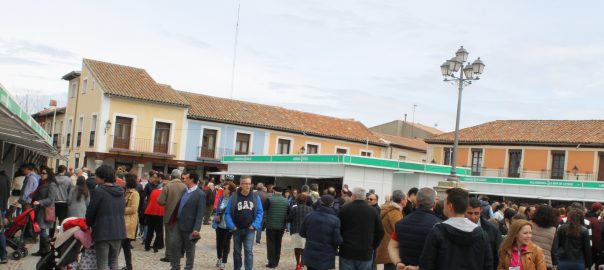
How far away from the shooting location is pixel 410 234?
20.1 feet

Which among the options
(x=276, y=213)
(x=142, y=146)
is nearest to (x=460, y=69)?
(x=276, y=213)

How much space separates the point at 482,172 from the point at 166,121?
2032 centimetres

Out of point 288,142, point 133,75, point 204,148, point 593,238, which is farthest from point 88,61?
point 593,238

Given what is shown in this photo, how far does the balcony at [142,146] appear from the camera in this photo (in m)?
38.1

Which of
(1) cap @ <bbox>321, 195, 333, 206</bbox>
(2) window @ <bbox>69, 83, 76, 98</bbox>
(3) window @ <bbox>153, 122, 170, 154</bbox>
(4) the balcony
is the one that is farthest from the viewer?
(2) window @ <bbox>69, 83, 76, 98</bbox>

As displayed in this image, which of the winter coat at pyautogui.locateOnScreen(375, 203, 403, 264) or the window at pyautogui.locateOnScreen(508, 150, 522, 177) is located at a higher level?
the window at pyautogui.locateOnScreen(508, 150, 522, 177)

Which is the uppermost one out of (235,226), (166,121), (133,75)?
(133,75)

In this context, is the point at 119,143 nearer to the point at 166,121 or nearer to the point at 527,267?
the point at 166,121

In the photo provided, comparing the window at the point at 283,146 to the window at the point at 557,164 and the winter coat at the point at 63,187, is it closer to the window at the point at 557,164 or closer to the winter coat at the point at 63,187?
the window at the point at 557,164

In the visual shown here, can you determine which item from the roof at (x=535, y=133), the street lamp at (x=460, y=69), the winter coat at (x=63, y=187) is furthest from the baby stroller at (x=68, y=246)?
the roof at (x=535, y=133)

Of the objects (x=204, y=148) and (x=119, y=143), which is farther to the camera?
(x=204, y=148)

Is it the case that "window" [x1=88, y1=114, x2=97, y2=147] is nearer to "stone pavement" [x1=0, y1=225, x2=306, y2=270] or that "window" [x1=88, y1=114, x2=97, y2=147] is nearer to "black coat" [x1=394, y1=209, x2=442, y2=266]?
"stone pavement" [x1=0, y1=225, x2=306, y2=270]

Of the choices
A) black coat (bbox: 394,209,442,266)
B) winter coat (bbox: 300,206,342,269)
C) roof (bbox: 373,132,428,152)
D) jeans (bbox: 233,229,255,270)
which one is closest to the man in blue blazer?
jeans (bbox: 233,229,255,270)

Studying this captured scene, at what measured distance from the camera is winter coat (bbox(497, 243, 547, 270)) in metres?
5.92
